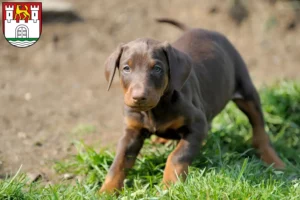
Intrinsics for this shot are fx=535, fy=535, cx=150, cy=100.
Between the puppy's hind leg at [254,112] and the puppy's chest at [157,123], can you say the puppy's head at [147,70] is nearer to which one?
the puppy's chest at [157,123]

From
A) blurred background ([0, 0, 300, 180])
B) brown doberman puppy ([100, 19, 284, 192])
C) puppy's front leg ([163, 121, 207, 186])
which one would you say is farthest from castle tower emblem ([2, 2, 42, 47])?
puppy's front leg ([163, 121, 207, 186])

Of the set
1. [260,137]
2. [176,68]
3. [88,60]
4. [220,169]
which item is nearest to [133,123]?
[176,68]

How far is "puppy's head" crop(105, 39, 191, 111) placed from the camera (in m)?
4.57

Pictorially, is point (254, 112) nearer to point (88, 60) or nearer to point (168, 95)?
point (168, 95)

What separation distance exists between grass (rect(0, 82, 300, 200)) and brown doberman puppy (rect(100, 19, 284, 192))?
8.4 inches

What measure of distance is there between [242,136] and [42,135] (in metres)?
2.61

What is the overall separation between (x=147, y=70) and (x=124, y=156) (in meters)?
1.02

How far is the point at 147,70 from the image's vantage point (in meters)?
4.73

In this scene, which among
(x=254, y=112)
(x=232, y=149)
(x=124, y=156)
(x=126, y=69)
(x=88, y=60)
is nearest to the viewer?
(x=126, y=69)

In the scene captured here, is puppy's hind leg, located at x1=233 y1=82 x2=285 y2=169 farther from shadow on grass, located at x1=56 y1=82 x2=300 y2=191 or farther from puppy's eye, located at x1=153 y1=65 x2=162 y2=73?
puppy's eye, located at x1=153 y1=65 x2=162 y2=73

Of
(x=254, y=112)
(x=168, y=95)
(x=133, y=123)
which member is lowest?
(x=254, y=112)

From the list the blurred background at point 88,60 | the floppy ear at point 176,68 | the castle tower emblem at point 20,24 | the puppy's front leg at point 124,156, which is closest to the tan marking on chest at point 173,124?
the puppy's front leg at point 124,156

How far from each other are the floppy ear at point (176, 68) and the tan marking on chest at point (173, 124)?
39cm

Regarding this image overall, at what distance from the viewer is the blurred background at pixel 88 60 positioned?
6938 mm
